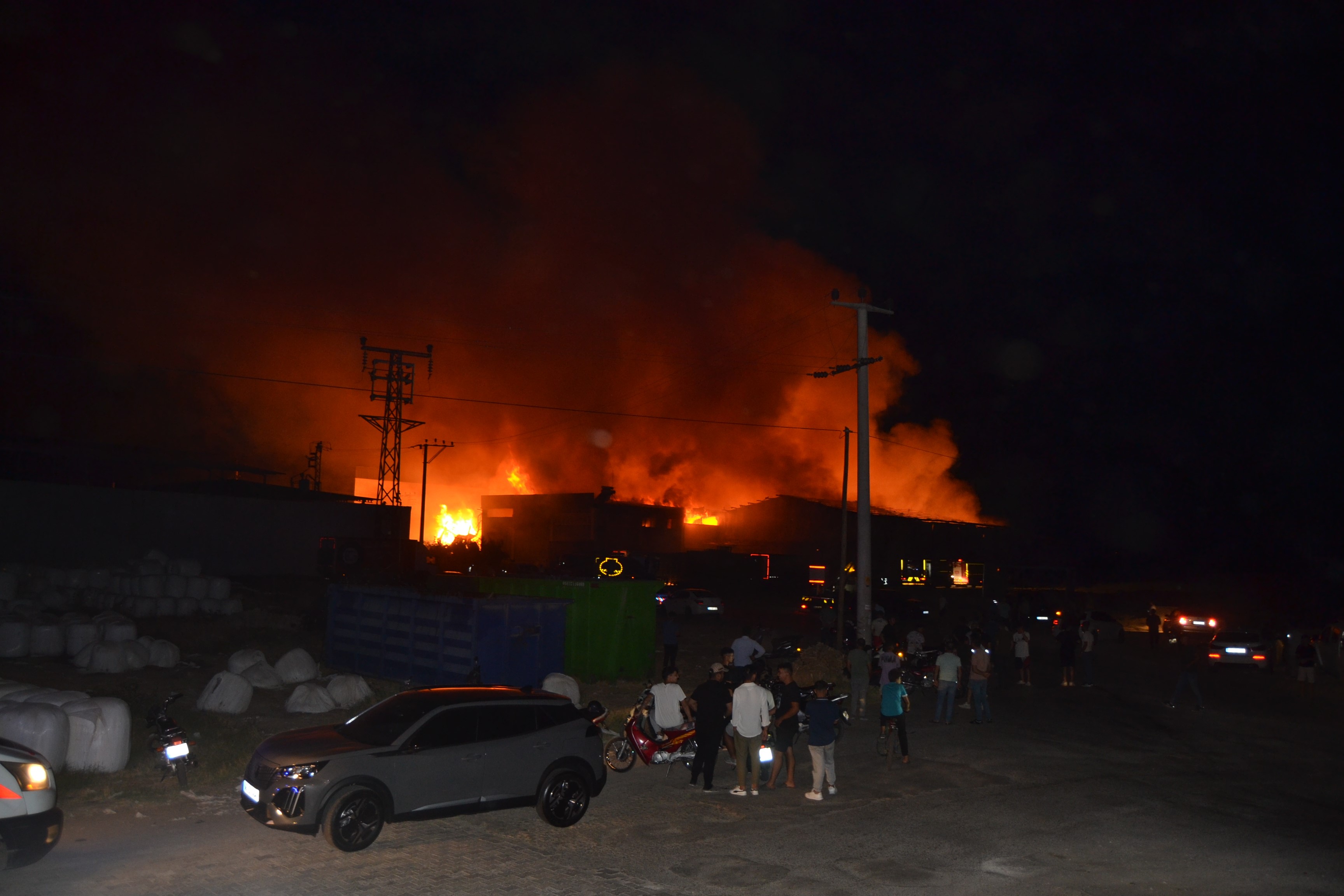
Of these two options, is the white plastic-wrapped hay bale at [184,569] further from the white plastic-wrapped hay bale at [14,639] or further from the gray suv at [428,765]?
the gray suv at [428,765]

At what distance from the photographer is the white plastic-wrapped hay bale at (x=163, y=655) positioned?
19.8 m

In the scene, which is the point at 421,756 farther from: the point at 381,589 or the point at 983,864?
the point at 381,589

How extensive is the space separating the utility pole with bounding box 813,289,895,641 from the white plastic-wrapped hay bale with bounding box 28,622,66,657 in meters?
18.1

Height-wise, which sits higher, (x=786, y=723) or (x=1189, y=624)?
Result: (x=1189, y=624)

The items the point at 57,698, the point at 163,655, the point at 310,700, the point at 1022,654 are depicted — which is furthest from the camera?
the point at 1022,654

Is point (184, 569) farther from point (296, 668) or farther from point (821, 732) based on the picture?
point (821, 732)

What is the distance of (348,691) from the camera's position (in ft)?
51.2

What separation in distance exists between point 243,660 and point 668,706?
10026 millimetres

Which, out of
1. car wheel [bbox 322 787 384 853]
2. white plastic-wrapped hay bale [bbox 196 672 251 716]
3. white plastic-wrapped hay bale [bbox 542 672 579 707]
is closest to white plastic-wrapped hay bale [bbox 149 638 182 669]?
white plastic-wrapped hay bale [bbox 196 672 251 716]

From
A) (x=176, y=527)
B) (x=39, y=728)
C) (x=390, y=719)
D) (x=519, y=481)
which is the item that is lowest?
(x=39, y=728)

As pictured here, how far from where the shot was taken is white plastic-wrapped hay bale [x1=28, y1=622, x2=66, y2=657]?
67.2ft

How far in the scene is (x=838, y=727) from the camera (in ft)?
36.4

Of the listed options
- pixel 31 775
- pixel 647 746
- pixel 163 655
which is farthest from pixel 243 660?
pixel 31 775

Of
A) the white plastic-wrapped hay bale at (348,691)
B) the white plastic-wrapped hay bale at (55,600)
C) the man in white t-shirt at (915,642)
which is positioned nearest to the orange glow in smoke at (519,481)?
the white plastic-wrapped hay bale at (55,600)
